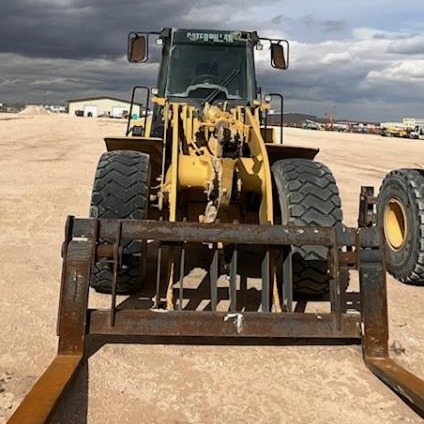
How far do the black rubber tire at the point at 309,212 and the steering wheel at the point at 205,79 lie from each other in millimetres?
1789

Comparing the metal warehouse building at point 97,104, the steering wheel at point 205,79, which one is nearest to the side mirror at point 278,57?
the steering wheel at point 205,79

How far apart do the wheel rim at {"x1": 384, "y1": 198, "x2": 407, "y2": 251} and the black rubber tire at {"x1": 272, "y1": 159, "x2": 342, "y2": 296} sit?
5.49 ft

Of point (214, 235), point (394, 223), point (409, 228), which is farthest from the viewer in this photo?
point (394, 223)

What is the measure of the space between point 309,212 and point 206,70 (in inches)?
96.4

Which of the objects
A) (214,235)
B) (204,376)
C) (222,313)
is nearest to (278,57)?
(214,235)

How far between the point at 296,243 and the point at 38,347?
2048 mm

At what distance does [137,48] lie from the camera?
6938 millimetres

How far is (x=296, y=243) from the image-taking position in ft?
14.7

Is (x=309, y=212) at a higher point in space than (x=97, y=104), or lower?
lower

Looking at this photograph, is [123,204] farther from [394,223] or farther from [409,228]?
[394,223]

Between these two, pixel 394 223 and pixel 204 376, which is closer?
pixel 204 376

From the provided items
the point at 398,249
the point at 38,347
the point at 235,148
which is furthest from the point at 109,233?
the point at 398,249

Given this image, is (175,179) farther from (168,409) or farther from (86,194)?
(86,194)

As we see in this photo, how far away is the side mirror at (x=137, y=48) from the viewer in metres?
6.90
